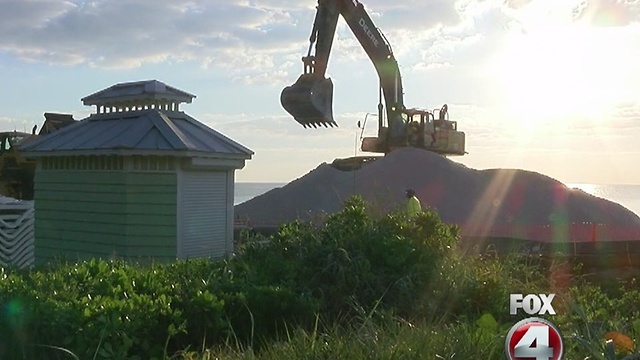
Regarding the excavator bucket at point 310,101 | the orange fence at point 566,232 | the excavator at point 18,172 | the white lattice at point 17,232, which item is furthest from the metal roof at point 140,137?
the excavator at point 18,172

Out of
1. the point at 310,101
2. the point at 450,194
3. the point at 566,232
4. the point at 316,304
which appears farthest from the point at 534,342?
the point at 450,194

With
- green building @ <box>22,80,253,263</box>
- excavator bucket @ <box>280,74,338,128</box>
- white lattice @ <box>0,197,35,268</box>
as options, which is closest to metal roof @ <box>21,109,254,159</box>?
green building @ <box>22,80,253,263</box>

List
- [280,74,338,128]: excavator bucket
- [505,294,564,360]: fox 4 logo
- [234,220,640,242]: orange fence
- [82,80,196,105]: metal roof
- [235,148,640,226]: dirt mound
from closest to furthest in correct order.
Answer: [505,294,564,360]: fox 4 logo → [82,80,196,105]: metal roof → [234,220,640,242]: orange fence → [280,74,338,128]: excavator bucket → [235,148,640,226]: dirt mound

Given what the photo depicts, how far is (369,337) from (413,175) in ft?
83.6

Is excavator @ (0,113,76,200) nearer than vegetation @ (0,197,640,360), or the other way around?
vegetation @ (0,197,640,360)

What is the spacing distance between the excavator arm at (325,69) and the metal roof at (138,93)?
9.78 m

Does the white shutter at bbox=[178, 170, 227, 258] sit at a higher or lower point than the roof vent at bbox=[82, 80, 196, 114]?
lower

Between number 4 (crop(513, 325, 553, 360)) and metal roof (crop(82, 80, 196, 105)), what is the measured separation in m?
11.6

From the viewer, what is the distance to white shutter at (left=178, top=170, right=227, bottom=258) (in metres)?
12.6

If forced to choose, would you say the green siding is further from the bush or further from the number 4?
the number 4

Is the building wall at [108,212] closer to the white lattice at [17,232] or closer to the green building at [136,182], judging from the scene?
the green building at [136,182]

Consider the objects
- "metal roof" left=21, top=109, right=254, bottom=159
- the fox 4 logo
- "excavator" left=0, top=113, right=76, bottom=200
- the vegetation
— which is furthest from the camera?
"excavator" left=0, top=113, right=76, bottom=200

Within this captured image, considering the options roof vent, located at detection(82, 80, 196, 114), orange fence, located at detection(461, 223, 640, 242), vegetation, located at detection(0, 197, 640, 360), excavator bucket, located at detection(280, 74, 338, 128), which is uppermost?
excavator bucket, located at detection(280, 74, 338, 128)

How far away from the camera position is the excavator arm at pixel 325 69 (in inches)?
935
